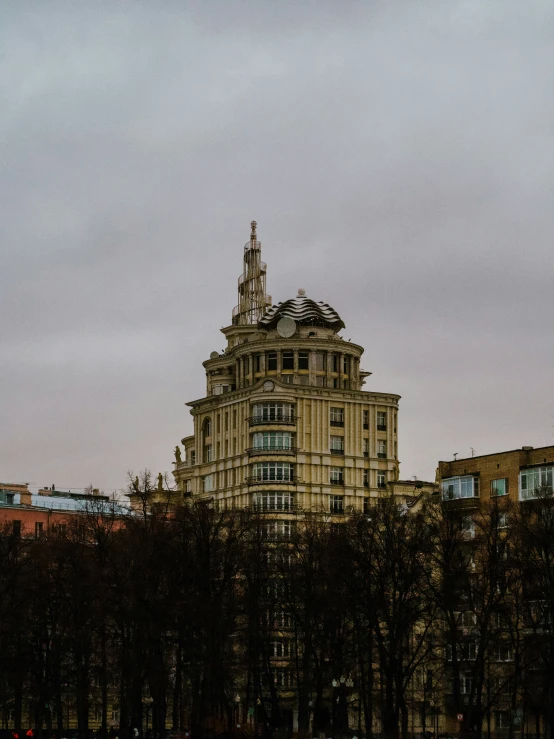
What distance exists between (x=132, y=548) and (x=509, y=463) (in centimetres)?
3276

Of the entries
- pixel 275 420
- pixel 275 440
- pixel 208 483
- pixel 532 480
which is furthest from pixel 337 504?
pixel 532 480

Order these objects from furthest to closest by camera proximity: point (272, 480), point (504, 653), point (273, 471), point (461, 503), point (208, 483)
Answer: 1. point (208, 483)
2. point (273, 471)
3. point (272, 480)
4. point (461, 503)
5. point (504, 653)

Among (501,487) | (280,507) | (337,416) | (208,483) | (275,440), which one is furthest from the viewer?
(208,483)

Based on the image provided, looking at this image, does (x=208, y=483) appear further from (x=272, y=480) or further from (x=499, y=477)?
(x=499, y=477)

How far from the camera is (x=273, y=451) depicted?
179875mm

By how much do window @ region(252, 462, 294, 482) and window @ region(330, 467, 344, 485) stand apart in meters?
5.70

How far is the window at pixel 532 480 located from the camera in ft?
397

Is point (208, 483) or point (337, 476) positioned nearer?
point (337, 476)

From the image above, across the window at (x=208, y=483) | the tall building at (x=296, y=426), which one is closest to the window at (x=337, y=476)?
the tall building at (x=296, y=426)

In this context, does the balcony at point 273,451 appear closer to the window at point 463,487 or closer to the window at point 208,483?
the window at point 208,483

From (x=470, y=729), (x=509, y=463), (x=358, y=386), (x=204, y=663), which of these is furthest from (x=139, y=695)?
(x=358, y=386)

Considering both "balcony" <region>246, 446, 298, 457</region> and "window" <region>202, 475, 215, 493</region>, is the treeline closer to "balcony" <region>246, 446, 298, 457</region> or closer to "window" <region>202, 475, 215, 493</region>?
"balcony" <region>246, 446, 298, 457</region>

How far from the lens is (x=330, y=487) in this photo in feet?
596

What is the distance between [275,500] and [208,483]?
49.2ft
